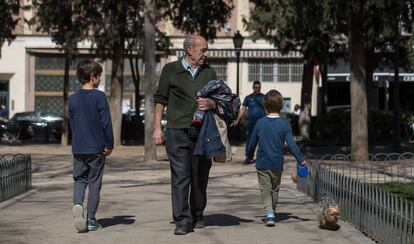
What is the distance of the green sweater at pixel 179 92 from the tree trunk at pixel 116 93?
18911 millimetres

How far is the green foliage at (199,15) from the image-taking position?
94.9ft

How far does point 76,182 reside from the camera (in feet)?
26.0

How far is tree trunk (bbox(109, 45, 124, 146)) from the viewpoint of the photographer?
26641 mm

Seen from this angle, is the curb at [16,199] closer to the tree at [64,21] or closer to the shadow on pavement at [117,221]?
the shadow on pavement at [117,221]

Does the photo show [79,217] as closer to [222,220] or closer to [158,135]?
[158,135]

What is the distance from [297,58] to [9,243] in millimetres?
41877

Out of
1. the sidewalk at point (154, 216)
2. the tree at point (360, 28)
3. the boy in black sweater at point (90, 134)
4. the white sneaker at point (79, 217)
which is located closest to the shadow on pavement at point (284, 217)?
the sidewalk at point (154, 216)

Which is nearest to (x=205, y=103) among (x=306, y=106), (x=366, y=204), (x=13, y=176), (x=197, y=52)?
(x=197, y=52)

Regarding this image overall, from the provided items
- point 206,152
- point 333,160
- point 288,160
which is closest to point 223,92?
point 206,152

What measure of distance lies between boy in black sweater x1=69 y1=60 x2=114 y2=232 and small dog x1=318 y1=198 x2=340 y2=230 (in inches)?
91.2

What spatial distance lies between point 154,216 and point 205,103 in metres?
2.13

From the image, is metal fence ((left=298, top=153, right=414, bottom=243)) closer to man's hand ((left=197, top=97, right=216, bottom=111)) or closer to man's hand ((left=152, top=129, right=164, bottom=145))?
man's hand ((left=197, top=97, right=216, bottom=111))

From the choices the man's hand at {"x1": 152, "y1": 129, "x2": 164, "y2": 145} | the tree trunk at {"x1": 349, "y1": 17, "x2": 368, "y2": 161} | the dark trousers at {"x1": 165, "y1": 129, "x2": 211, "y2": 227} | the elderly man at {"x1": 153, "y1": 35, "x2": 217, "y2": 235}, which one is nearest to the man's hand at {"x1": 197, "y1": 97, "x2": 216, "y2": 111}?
the elderly man at {"x1": 153, "y1": 35, "x2": 217, "y2": 235}

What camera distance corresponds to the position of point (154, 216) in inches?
359
